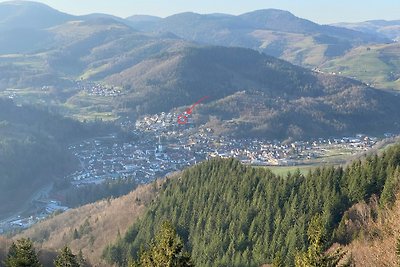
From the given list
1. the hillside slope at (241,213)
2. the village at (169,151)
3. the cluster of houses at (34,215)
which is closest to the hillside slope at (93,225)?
the hillside slope at (241,213)

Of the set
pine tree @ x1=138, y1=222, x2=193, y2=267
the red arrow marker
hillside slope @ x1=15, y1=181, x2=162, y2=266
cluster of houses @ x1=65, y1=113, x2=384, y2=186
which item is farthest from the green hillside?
pine tree @ x1=138, y1=222, x2=193, y2=267

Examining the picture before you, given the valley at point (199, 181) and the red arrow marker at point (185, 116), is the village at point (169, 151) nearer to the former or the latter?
the valley at point (199, 181)

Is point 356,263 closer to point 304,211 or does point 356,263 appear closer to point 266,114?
point 304,211

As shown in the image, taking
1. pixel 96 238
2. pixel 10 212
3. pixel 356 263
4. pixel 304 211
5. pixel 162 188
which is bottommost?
pixel 10 212

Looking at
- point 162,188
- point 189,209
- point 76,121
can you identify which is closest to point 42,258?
point 189,209

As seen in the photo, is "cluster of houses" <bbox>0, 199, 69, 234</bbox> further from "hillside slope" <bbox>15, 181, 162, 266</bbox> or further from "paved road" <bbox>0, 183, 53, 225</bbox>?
"hillside slope" <bbox>15, 181, 162, 266</bbox>

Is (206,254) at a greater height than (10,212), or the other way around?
(206,254)

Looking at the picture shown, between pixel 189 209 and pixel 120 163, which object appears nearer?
pixel 189 209

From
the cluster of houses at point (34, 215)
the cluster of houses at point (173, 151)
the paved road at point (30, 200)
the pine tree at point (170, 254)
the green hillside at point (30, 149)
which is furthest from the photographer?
the cluster of houses at point (173, 151)

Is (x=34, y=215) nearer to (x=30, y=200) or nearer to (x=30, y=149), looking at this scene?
(x=30, y=200)
